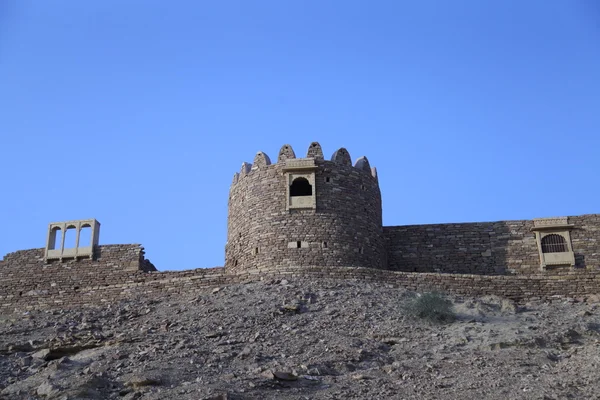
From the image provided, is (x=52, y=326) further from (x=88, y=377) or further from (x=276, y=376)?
Answer: (x=276, y=376)

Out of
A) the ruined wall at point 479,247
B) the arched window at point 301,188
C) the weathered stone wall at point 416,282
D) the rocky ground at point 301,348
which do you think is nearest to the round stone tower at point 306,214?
the arched window at point 301,188

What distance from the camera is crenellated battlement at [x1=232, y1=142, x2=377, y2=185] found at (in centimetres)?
2472

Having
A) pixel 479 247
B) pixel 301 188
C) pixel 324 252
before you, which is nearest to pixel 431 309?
pixel 324 252

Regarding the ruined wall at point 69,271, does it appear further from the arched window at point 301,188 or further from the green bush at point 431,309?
the green bush at point 431,309

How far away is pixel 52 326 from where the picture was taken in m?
21.2

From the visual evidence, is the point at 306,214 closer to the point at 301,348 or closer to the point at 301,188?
the point at 301,188

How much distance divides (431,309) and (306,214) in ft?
19.0

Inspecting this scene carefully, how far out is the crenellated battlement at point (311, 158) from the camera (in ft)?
81.1

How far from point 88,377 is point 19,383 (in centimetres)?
168

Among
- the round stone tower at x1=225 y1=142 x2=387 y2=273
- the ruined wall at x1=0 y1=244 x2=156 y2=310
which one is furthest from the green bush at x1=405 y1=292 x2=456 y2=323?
the ruined wall at x1=0 y1=244 x2=156 y2=310

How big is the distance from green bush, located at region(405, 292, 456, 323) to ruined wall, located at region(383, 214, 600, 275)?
271 inches

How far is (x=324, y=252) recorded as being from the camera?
76.7ft

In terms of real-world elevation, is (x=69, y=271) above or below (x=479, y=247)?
below

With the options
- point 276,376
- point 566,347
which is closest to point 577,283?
point 566,347
